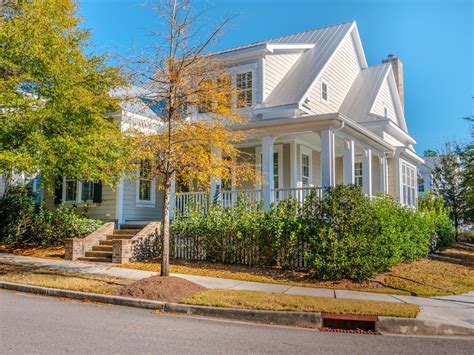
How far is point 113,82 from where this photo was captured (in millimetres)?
12930

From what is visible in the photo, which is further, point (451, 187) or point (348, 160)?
point (451, 187)

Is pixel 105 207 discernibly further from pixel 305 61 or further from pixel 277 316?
pixel 277 316

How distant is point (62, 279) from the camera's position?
10320 mm

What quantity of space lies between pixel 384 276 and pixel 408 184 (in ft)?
35.5

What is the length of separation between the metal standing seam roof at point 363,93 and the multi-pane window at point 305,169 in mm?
3185

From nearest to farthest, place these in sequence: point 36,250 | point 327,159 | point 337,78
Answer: point 327,159 < point 36,250 < point 337,78

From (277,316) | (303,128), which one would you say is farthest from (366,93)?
(277,316)

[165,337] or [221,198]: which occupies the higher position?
[221,198]

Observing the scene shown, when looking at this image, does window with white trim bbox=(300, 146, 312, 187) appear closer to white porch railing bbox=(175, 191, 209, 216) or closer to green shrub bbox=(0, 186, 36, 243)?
white porch railing bbox=(175, 191, 209, 216)

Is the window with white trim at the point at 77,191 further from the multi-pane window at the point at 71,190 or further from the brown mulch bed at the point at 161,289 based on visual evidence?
the brown mulch bed at the point at 161,289

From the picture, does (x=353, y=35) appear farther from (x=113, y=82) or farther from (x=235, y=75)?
(x=113, y=82)

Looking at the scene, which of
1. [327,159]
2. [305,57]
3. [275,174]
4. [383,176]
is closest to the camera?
[327,159]

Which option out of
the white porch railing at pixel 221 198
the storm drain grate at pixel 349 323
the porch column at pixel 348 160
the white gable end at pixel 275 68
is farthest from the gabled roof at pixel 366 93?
the storm drain grate at pixel 349 323

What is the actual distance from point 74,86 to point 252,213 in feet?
19.4
